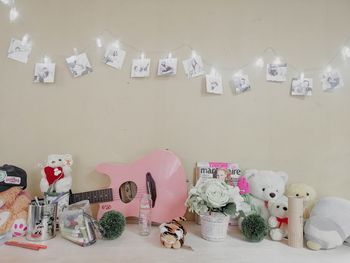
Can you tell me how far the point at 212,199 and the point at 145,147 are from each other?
0.46 m

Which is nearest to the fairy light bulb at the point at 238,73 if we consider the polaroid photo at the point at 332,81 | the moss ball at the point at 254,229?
the polaroid photo at the point at 332,81

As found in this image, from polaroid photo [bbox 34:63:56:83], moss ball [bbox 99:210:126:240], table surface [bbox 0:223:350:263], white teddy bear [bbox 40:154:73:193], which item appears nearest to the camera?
table surface [bbox 0:223:350:263]

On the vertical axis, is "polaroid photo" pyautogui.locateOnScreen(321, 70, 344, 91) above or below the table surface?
above

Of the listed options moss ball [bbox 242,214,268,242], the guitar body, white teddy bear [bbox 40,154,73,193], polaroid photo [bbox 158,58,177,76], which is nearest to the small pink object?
moss ball [bbox 242,214,268,242]

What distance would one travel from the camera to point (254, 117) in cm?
137

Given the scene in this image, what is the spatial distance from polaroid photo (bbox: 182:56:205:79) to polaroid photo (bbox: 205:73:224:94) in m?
0.05

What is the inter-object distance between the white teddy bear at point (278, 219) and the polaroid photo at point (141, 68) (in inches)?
34.4

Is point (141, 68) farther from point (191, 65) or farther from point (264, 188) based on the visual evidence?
point (264, 188)

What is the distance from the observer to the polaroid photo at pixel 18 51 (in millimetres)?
1355

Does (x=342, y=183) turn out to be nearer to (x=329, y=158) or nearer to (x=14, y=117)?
(x=329, y=158)

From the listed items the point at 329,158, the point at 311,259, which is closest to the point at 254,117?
the point at 329,158

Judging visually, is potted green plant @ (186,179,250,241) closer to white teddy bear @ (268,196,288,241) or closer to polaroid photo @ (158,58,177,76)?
white teddy bear @ (268,196,288,241)

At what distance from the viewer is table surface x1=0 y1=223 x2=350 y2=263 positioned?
0.94 metres

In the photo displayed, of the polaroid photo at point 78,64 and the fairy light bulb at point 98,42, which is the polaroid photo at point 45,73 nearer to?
the polaroid photo at point 78,64
